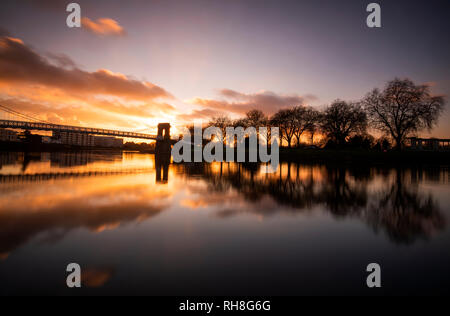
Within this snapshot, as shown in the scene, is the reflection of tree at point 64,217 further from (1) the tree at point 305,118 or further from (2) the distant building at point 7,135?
(2) the distant building at point 7,135

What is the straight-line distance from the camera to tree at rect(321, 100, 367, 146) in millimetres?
45656

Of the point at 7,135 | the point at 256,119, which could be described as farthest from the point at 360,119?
the point at 7,135

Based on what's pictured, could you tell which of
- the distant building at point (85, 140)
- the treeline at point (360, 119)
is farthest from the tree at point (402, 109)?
the distant building at point (85, 140)

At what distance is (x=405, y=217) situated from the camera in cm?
565

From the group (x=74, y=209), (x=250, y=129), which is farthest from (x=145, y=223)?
(x=250, y=129)

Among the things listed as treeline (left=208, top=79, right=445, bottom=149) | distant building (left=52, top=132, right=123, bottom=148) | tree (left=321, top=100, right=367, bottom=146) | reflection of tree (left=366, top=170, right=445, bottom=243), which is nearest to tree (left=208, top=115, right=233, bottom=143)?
treeline (left=208, top=79, right=445, bottom=149)

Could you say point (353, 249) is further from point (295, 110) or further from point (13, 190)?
point (295, 110)

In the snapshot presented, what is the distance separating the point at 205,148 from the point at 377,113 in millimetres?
39726

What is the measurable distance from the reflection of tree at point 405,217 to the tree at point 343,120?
4405 cm

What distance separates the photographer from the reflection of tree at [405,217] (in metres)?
4.53

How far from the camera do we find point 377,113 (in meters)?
40.5

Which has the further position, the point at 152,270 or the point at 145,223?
the point at 145,223

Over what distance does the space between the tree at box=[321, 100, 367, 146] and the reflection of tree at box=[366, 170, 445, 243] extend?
44.1 m

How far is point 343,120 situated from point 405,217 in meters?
48.7
